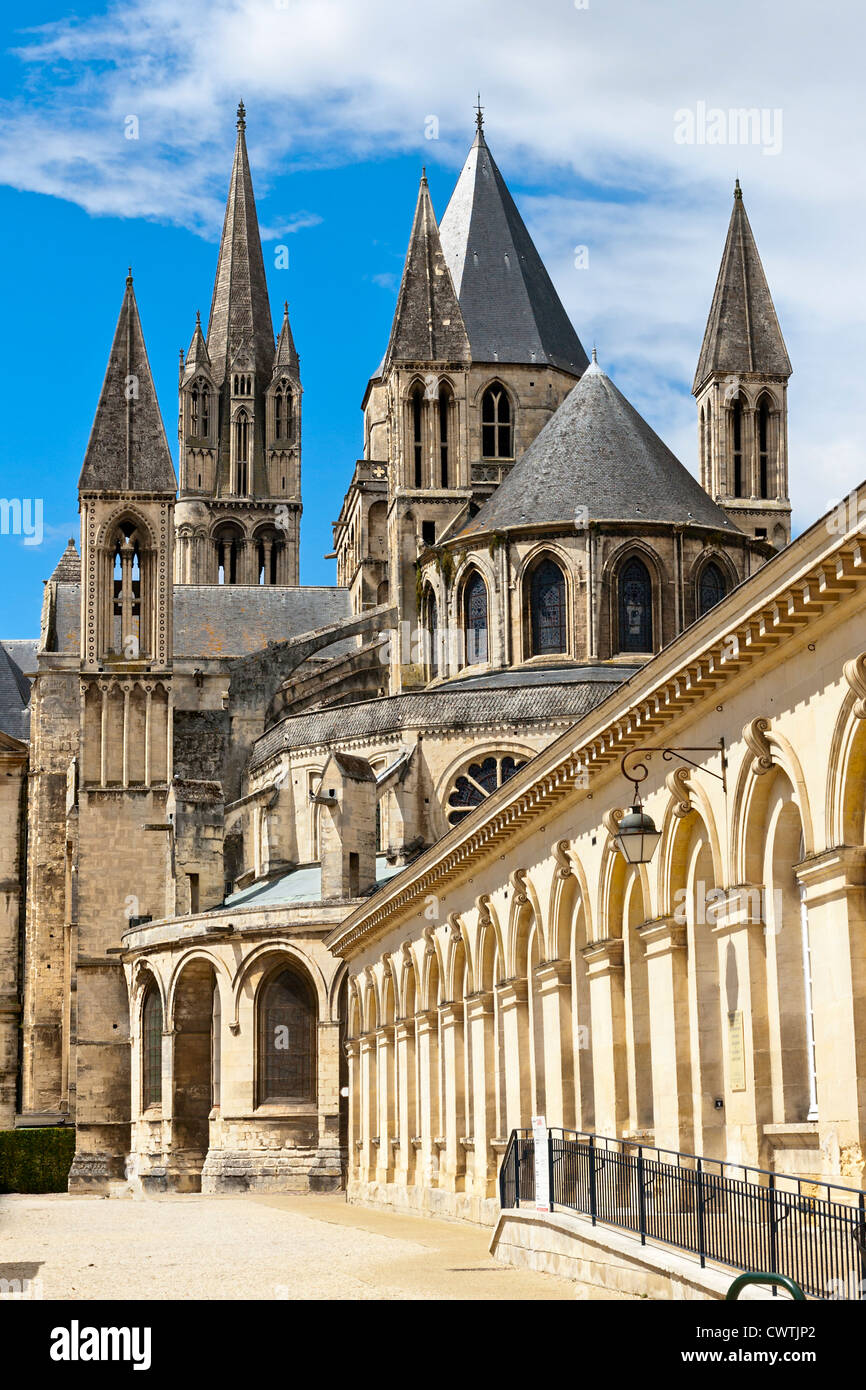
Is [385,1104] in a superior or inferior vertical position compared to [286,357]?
inferior

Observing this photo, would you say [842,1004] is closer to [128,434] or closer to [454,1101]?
[454,1101]

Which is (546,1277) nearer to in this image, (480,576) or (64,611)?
(480,576)

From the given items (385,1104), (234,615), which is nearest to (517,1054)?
(385,1104)

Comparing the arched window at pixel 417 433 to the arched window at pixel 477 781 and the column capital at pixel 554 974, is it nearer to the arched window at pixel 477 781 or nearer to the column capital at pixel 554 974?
the arched window at pixel 477 781

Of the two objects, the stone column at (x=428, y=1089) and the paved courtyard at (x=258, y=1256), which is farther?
the stone column at (x=428, y=1089)

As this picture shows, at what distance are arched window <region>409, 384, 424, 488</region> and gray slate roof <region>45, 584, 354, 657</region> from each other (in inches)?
536

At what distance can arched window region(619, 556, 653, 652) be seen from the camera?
5528 centimetres

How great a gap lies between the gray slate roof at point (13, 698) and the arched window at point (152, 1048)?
95.1 ft

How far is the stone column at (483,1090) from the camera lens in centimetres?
3131

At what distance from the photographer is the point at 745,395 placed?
204 feet

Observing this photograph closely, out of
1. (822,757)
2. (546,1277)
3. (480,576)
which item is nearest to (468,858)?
(546,1277)

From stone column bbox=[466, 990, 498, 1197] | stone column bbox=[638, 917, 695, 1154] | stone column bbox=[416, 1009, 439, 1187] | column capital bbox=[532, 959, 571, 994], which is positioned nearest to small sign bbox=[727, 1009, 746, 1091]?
stone column bbox=[638, 917, 695, 1154]

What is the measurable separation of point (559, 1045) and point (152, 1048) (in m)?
27.6

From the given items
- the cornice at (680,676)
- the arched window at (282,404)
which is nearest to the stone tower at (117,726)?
the cornice at (680,676)
